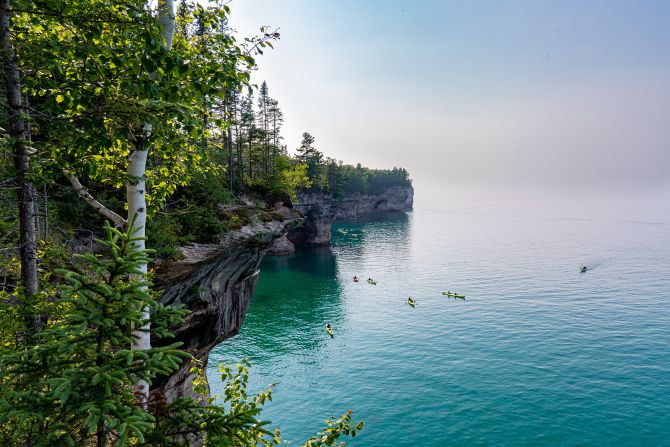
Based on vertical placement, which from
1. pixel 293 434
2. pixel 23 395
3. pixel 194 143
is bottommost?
pixel 293 434

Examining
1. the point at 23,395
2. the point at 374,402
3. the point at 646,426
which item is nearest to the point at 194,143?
the point at 23,395

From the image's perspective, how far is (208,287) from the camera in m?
20.2

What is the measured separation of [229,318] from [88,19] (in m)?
22.1

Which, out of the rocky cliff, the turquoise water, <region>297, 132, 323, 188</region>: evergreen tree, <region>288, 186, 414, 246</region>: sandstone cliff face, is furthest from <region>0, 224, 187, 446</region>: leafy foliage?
<region>297, 132, 323, 188</region>: evergreen tree

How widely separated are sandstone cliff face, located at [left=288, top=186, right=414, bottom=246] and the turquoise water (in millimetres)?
23336

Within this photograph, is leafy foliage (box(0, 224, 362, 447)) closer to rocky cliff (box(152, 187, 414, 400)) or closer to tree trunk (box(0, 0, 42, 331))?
tree trunk (box(0, 0, 42, 331))

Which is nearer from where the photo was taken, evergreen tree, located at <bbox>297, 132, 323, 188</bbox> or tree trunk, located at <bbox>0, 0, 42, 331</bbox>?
tree trunk, located at <bbox>0, 0, 42, 331</bbox>

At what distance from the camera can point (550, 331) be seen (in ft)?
119

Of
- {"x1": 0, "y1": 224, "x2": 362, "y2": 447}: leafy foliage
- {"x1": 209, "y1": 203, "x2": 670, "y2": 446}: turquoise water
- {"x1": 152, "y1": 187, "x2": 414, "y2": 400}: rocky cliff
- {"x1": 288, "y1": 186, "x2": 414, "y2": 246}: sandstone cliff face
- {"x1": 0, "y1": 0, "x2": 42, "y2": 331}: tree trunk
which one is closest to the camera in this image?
{"x1": 0, "y1": 224, "x2": 362, "y2": 447}: leafy foliage

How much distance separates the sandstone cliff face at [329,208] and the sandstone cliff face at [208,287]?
1709 inches

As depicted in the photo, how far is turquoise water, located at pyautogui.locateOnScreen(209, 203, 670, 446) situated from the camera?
74.2 feet

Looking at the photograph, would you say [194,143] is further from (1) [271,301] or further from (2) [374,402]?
(1) [271,301]

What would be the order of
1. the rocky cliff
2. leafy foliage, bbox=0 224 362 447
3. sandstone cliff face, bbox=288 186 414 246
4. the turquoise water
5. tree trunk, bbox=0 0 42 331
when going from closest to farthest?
leafy foliage, bbox=0 224 362 447 → tree trunk, bbox=0 0 42 331 → the rocky cliff → the turquoise water → sandstone cliff face, bbox=288 186 414 246

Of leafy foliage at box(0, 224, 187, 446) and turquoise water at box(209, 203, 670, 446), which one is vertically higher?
leafy foliage at box(0, 224, 187, 446)
